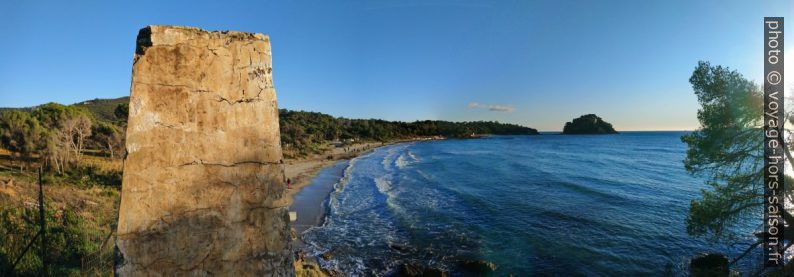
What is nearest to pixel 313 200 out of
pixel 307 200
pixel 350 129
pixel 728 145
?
pixel 307 200

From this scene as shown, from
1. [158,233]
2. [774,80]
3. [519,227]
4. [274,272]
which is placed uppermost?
[774,80]

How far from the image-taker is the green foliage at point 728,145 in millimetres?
9914

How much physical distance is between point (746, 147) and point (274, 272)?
13.5 metres

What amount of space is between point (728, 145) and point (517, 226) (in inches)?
359

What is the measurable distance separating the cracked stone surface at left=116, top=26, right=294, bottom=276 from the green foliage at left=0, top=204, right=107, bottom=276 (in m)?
5.99

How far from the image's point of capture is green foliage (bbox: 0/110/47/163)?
21438 mm

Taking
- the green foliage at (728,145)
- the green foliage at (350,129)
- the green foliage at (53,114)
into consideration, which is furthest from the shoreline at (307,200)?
the green foliage at (53,114)

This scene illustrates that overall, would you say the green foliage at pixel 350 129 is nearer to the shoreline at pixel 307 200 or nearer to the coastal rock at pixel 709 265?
the shoreline at pixel 307 200

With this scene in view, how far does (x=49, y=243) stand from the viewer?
763 cm

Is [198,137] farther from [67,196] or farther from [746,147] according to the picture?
[67,196]

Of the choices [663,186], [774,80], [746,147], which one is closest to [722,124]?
[746,147]

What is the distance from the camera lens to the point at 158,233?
8.43 feet

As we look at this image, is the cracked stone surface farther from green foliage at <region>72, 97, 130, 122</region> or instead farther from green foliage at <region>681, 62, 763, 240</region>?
green foliage at <region>72, 97, 130, 122</region>

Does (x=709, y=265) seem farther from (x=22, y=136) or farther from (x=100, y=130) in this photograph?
(x=100, y=130)
